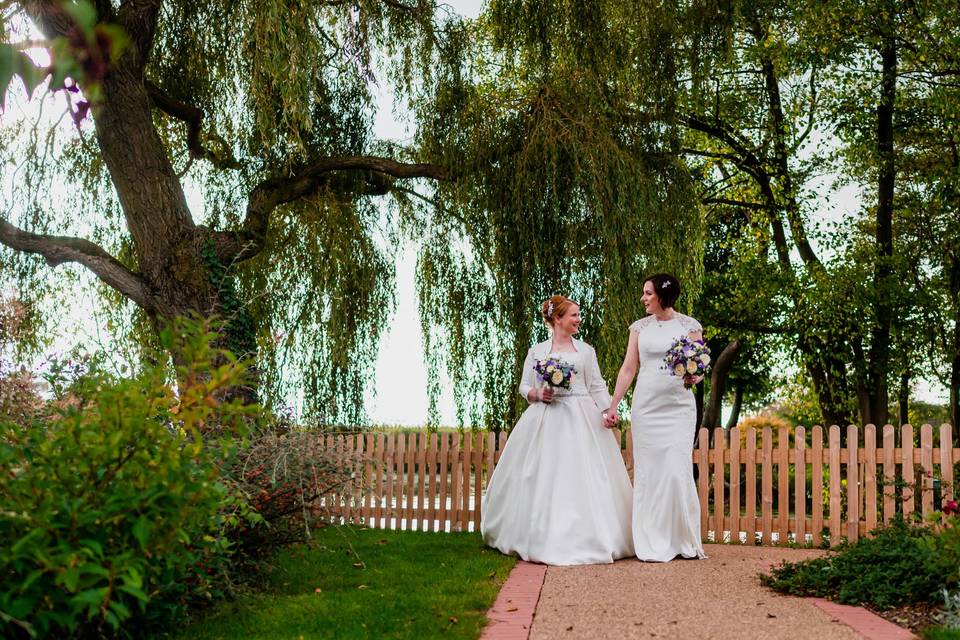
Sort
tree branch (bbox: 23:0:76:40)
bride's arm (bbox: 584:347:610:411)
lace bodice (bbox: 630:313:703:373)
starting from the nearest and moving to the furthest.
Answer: lace bodice (bbox: 630:313:703:373) < bride's arm (bbox: 584:347:610:411) < tree branch (bbox: 23:0:76:40)

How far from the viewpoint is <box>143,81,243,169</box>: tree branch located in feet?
37.8

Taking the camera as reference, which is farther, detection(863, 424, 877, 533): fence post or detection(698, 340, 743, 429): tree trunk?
detection(698, 340, 743, 429): tree trunk

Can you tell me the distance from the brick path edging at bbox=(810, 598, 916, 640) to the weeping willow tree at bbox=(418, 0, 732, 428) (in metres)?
4.24

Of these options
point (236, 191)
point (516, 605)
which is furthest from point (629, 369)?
point (236, 191)

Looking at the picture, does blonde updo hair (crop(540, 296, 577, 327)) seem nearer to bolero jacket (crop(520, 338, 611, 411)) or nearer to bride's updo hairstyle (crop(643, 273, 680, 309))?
bolero jacket (crop(520, 338, 611, 411))

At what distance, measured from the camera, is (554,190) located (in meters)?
9.82

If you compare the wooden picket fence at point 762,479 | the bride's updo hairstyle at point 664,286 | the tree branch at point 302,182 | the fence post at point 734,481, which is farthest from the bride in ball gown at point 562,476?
the tree branch at point 302,182

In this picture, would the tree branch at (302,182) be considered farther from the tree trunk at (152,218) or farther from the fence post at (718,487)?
the fence post at (718,487)

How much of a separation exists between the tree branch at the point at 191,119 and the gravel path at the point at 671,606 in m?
7.31

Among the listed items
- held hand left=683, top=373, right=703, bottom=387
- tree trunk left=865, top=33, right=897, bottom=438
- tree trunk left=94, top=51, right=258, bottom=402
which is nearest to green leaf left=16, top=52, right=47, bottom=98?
held hand left=683, top=373, right=703, bottom=387

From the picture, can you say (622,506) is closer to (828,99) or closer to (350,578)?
(350,578)

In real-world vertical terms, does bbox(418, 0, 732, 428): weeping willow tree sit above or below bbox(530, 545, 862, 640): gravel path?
above

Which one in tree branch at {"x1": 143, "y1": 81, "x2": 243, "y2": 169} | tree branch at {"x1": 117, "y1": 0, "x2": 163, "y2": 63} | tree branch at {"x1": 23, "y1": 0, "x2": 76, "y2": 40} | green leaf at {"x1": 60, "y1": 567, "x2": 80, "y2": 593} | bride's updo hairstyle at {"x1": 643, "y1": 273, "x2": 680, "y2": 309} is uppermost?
tree branch at {"x1": 117, "y1": 0, "x2": 163, "y2": 63}

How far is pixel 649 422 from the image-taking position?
7.92 meters
